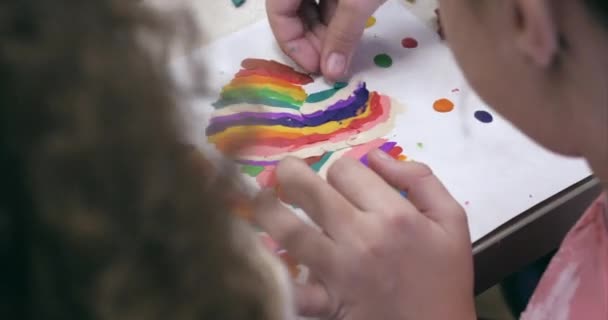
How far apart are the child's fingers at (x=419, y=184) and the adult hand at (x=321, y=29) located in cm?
15

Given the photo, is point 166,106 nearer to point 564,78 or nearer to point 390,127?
point 564,78

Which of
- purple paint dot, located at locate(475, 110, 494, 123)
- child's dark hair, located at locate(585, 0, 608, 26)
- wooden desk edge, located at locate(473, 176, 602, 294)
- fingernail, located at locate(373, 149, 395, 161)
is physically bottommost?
wooden desk edge, located at locate(473, 176, 602, 294)

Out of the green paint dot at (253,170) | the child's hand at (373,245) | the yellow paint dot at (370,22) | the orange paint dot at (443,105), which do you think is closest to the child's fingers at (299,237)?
the child's hand at (373,245)

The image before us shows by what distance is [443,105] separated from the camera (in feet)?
2.17

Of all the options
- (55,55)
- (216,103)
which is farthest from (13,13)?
(216,103)

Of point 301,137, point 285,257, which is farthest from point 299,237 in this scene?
point 301,137

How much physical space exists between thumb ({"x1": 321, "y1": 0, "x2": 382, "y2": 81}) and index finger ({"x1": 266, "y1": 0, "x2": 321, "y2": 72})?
0.02 metres

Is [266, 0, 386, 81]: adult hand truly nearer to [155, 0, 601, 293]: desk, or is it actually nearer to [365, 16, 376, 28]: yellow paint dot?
[365, 16, 376, 28]: yellow paint dot

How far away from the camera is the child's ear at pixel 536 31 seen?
37 cm

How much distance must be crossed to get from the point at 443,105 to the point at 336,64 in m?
0.11

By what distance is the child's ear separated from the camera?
0.37m

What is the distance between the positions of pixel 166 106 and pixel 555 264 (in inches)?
15.9

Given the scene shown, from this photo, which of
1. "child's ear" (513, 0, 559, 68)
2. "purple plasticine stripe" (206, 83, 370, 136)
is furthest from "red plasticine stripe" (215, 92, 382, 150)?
"child's ear" (513, 0, 559, 68)

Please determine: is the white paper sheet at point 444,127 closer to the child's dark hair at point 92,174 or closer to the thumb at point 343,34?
the thumb at point 343,34
